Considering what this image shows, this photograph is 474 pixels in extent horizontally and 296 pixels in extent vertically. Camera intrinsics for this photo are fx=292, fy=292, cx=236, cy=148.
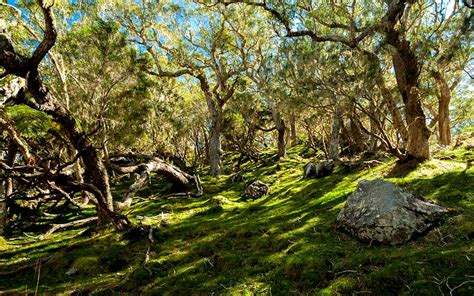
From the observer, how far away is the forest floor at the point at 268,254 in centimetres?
516

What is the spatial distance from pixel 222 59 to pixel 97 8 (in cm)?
1058

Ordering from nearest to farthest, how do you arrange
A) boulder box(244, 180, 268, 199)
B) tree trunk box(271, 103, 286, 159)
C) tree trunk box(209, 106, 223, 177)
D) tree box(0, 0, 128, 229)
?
1. tree box(0, 0, 128, 229)
2. boulder box(244, 180, 268, 199)
3. tree trunk box(209, 106, 223, 177)
4. tree trunk box(271, 103, 286, 159)

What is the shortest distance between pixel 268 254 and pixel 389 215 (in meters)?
2.96

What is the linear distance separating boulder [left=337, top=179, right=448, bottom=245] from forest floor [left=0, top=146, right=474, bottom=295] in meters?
0.23

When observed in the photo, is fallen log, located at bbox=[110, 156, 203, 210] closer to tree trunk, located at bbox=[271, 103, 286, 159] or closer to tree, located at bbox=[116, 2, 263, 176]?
tree, located at bbox=[116, 2, 263, 176]

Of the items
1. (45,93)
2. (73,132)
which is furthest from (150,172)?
(45,93)

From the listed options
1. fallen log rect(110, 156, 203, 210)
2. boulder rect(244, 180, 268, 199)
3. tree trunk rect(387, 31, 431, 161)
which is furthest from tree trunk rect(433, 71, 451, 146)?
fallen log rect(110, 156, 203, 210)

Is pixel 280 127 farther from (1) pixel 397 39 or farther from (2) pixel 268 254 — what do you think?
(2) pixel 268 254

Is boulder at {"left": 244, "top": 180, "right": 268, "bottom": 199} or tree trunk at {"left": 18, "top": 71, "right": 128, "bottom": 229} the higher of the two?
tree trunk at {"left": 18, "top": 71, "right": 128, "bottom": 229}

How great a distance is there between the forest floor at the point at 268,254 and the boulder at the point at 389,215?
0.23 metres

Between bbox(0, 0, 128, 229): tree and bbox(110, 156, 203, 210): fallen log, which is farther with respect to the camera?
bbox(110, 156, 203, 210): fallen log

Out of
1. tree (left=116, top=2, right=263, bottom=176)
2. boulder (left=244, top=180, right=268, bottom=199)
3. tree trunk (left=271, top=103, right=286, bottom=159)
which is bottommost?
boulder (left=244, top=180, right=268, bottom=199)

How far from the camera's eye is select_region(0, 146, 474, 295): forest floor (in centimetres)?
516

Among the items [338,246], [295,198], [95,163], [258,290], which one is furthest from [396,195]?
[95,163]
